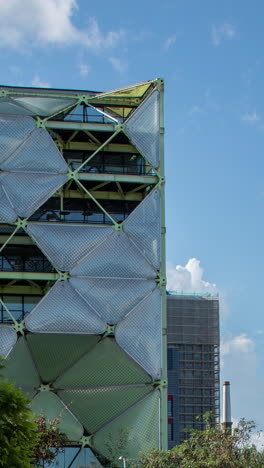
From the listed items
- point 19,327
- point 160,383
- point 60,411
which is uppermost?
point 19,327

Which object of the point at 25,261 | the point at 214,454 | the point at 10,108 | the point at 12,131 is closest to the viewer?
the point at 214,454

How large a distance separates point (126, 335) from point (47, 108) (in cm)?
1159

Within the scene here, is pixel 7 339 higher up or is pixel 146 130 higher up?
pixel 146 130

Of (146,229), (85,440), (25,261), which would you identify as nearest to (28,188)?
(25,261)

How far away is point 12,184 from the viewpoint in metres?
48.2

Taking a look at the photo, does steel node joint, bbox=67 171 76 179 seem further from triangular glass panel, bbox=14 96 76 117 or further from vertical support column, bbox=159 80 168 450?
vertical support column, bbox=159 80 168 450

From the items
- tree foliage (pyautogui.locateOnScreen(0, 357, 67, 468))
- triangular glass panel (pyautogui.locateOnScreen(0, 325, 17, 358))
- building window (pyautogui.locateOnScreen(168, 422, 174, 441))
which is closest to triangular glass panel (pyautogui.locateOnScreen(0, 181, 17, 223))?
triangular glass panel (pyautogui.locateOnScreen(0, 325, 17, 358))

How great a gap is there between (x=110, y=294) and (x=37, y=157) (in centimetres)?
732

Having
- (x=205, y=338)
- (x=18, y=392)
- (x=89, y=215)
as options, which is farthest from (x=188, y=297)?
(x=18, y=392)

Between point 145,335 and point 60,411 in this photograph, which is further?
point 145,335

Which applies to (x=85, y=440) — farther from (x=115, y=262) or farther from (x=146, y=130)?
(x=146, y=130)

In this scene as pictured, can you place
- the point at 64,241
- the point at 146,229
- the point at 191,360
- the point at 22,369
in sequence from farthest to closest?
the point at 191,360 → the point at 146,229 → the point at 64,241 → the point at 22,369

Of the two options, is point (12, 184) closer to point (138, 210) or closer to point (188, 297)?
point (138, 210)

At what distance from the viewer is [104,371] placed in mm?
47625
